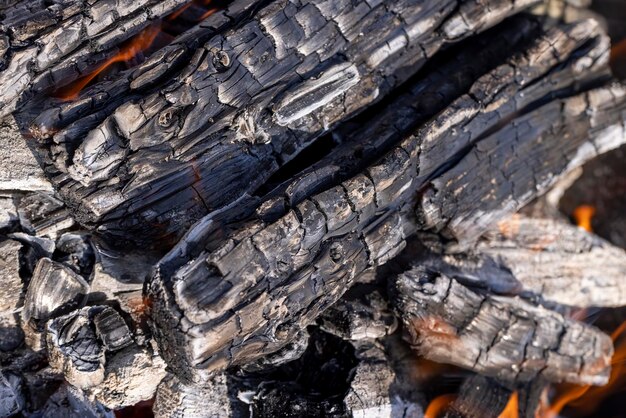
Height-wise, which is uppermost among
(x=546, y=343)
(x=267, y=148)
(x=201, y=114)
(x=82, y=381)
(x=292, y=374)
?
(x=201, y=114)

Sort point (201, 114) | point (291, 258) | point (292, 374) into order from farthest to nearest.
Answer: point (292, 374) < point (201, 114) < point (291, 258)

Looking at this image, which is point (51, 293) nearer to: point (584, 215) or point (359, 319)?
point (359, 319)

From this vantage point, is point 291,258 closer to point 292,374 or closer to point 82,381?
point 292,374

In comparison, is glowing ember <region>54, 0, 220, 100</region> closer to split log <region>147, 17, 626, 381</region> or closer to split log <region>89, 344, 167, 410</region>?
split log <region>147, 17, 626, 381</region>

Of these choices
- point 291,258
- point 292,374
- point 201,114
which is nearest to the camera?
point 291,258

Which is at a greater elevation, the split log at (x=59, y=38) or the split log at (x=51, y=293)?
the split log at (x=59, y=38)

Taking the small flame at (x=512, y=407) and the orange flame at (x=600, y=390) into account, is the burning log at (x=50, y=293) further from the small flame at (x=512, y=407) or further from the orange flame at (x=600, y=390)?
the orange flame at (x=600, y=390)

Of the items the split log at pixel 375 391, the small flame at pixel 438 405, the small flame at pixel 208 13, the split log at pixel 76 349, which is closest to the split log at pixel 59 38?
the small flame at pixel 208 13

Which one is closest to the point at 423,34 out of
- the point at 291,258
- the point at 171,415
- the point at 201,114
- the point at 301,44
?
the point at 301,44
